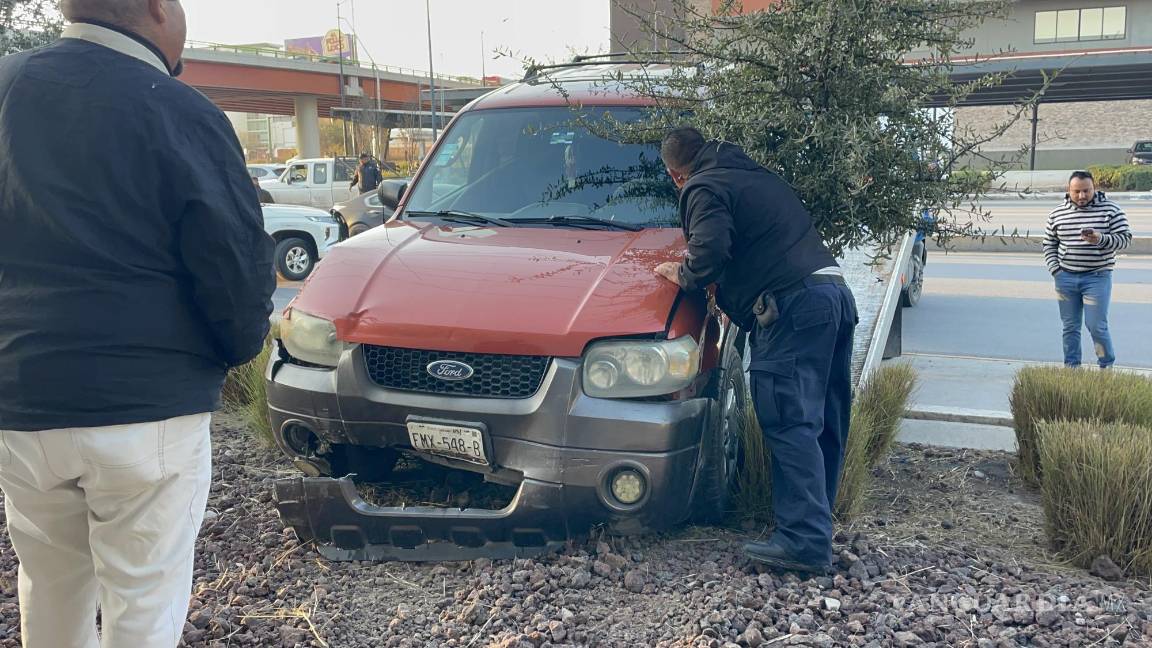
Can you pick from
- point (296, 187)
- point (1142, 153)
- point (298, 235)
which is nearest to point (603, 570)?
point (298, 235)

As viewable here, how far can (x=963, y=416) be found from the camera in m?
5.98

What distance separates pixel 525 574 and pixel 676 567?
576mm

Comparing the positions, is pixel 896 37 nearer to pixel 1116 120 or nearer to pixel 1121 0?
pixel 1121 0

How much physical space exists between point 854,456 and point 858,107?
5.06 feet

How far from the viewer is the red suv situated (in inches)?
142

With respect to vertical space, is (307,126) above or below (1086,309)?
above

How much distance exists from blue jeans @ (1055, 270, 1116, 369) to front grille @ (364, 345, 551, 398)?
213 inches

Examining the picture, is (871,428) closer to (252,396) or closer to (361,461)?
(361,461)

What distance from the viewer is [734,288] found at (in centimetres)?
393

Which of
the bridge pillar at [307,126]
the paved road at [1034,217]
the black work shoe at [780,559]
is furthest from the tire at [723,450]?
the bridge pillar at [307,126]

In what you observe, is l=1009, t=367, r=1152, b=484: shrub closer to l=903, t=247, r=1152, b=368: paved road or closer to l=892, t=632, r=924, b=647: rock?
l=892, t=632, r=924, b=647: rock

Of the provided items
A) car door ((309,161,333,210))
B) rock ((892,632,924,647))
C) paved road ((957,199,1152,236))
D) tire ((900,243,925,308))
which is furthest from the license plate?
car door ((309,161,333,210))

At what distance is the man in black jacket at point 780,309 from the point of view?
3.67 metres

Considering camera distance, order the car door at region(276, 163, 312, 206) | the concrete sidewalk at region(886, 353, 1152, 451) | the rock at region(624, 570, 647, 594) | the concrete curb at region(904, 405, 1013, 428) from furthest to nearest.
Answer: the car door at region(276, 163, 312, 206) → the concrete curb at region(904, 405, 1013, 428) → the concrete sidewalk at region(886, 353, 1152, 451) → the rock at region(624, 570, 647, 594)
